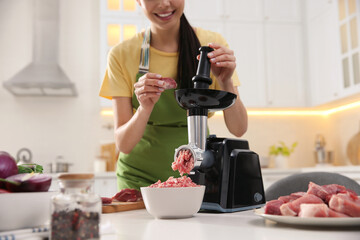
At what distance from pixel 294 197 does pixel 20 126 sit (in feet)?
11.7

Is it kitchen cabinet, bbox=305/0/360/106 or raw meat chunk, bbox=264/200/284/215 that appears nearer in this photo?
raw meat chunk, bbox=264/200/284/215

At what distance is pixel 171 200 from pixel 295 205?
0.25m

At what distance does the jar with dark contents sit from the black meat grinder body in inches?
16.6

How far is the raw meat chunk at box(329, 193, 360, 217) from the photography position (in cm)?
70

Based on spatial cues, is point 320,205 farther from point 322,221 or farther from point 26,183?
point 26,183

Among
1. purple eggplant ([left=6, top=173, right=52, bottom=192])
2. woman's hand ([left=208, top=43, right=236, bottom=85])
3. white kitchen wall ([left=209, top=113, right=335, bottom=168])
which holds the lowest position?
purple eggplant ([left=6, top=173, right=52, bottom=192])

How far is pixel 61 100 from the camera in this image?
3.98 m

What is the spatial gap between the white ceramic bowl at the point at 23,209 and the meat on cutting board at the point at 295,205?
1.39 feet

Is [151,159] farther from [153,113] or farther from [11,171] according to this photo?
[11,171]

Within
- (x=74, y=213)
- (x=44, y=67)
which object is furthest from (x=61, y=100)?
(x=74, y=213)

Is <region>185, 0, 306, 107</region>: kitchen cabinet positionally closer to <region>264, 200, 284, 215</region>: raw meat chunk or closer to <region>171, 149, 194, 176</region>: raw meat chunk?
<region>171, 149, 194, 176</region>: raw meat chunk

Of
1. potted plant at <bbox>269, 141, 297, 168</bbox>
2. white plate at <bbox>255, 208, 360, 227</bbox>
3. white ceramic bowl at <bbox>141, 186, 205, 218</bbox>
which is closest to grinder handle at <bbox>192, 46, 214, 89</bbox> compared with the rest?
white ceramic bowl at <bbox>141, 186, 205, 218</bbox>

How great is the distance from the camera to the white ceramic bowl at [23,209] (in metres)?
0.63

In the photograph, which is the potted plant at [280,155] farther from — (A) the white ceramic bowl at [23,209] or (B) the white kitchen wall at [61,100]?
(A) the white ceramic bowl at [23,209]
